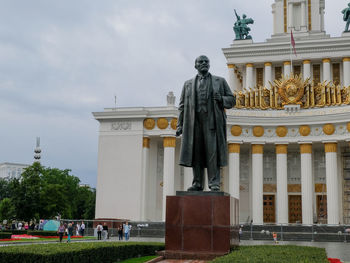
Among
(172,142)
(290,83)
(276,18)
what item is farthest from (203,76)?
(276,18)

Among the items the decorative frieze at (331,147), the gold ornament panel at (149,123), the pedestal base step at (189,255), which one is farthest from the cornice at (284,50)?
the pedestal base step at (189,255)

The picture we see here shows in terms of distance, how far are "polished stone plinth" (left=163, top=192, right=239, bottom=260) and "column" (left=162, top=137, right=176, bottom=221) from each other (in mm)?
27527

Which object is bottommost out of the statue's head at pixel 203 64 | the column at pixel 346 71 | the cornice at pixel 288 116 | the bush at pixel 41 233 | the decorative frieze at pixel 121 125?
the bush at pixel 41 233

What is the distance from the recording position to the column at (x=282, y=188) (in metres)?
37.2

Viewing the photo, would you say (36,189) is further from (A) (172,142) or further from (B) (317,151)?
(B) (317,151)

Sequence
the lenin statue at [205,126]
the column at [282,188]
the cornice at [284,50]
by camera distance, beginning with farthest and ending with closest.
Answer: the cornice at [284,50] → the column at [282,188] → the lenin statue at [205,126]

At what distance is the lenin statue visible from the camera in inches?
407

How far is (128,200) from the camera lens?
3797 cm

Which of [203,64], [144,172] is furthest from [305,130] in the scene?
[203,64]

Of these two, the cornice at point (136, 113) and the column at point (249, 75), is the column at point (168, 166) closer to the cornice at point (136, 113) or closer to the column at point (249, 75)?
the cornice at point (136, 113)

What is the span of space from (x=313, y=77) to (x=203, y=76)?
4049 centimetres

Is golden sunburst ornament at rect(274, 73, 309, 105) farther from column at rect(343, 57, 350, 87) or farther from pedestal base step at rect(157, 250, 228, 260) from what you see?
pedestal base step at rect(157, 250, 228, 260)

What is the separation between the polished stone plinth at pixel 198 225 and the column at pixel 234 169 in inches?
1125

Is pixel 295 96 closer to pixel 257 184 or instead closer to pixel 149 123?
pixel 257 184
